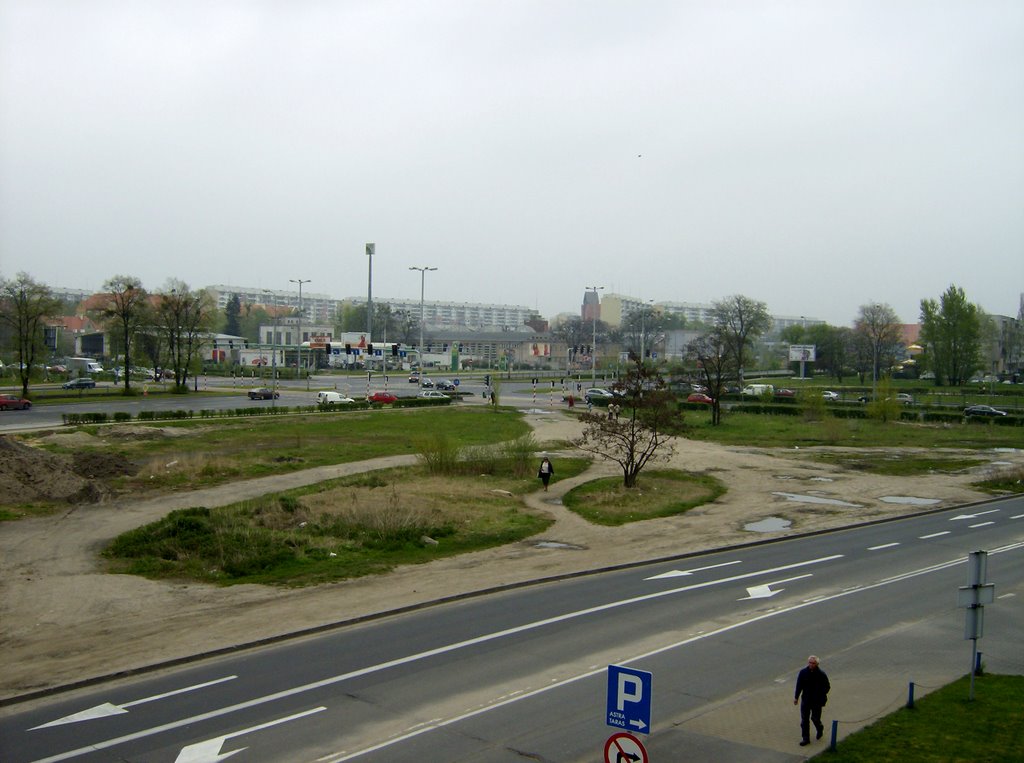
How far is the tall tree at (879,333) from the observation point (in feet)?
416

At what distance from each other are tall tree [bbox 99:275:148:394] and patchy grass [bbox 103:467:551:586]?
172 feet

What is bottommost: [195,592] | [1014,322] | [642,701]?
[195,592]

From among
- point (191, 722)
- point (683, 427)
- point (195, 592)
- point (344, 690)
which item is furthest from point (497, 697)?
point (683, 427)

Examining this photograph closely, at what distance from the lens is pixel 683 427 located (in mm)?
38188

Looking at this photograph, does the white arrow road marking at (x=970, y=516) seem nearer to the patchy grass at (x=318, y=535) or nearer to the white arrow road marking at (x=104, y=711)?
the patchy grass at (x=318, y=535)

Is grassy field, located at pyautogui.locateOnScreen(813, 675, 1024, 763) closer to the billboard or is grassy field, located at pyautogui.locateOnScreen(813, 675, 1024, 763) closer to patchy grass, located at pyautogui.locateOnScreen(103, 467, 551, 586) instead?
patchy grass, located at pyautogui.locateOnScreen(103, 467, 551, 586)

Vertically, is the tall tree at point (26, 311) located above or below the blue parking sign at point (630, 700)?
above

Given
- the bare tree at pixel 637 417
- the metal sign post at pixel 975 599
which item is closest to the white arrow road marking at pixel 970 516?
the bare tree at pixel 637 417

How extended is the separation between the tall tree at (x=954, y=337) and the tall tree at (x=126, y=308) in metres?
97.0

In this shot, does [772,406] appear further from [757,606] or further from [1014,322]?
[1014,322]

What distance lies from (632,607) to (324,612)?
22.4 ft

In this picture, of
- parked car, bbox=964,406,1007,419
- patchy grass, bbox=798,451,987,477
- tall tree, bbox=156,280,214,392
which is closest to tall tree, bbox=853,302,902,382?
parked car, bbox=964,406,1007,419

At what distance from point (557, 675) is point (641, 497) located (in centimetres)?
2094

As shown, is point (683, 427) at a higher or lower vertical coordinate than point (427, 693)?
higher
